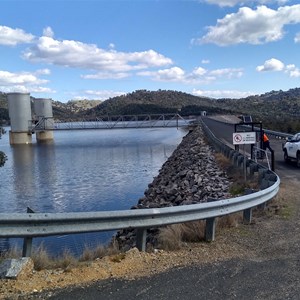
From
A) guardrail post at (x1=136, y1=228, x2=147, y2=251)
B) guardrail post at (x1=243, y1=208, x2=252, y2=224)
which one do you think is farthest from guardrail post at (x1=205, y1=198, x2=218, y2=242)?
guardrail post at (x1=243, y1=208, x2=252, y2=224)

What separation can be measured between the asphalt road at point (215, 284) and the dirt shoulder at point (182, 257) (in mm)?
186

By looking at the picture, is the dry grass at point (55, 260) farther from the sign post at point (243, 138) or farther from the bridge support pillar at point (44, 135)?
the bridge support pillar at point (44, 135)

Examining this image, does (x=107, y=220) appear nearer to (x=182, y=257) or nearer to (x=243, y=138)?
(x=182, y=257)

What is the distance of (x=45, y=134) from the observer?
377 feet

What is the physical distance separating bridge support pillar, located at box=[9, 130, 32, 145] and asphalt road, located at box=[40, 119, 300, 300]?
100739 millimetres

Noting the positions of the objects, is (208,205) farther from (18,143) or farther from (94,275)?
(18,143)

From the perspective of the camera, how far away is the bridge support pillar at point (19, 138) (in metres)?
103

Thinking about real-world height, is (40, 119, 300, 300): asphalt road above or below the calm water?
above

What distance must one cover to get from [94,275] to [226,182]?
13.1 m

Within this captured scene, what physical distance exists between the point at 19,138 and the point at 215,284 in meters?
104

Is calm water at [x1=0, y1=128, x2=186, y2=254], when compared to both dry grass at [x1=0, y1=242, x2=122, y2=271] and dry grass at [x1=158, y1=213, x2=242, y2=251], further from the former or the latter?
dry grass at [x1=0, y1=242, x2=122, y2=271]

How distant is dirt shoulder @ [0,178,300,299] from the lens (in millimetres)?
5480

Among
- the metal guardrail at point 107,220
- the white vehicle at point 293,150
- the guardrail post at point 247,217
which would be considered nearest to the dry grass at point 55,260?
the metal guardrail at point 107,220

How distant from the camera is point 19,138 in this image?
344 feet
